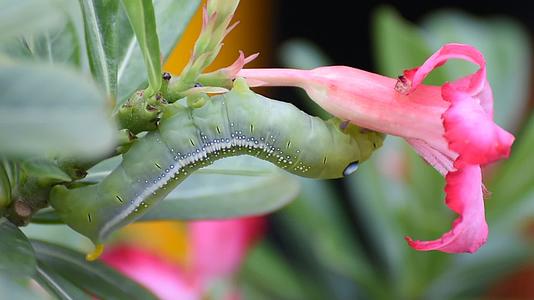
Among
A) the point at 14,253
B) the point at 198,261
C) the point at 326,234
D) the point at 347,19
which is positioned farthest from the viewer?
the point at 347,19

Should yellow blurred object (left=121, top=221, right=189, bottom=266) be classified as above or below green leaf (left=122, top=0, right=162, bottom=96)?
below

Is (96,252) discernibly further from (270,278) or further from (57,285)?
(270,278)

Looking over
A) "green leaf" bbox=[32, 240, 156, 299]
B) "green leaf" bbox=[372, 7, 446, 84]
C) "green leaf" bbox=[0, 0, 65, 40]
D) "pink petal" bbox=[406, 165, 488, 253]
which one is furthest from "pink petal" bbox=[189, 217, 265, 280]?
"green leaf" bbox=[0, 0, 65, 40]

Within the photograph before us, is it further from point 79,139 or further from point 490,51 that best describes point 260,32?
point 79,139

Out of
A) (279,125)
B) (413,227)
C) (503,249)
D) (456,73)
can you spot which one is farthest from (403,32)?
(279,125)

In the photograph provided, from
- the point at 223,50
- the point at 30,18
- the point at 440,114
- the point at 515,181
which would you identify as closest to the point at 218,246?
the point at 515,181

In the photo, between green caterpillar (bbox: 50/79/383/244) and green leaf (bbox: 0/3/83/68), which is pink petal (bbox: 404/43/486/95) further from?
green leaf (bbox: 0/3/83/68)

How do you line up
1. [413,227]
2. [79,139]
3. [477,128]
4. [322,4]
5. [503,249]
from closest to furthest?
[79,139]
[477,128]
[413,227]
[503,249]
[322,4]
